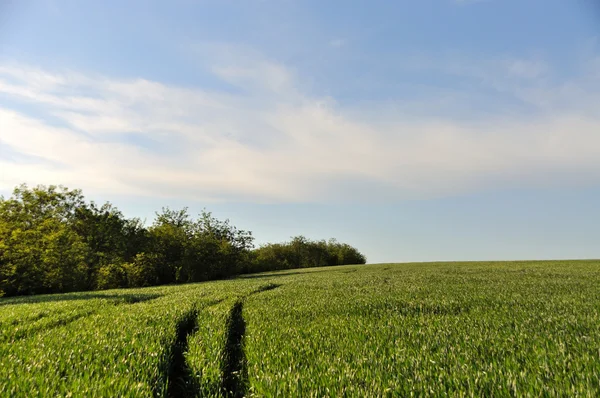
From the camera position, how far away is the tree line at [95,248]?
36.4 meters

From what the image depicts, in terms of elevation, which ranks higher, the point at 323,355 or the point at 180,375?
the point at 323,355

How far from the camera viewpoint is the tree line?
120ft

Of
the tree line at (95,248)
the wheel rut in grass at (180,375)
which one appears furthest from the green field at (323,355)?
the tree line at (95,248)

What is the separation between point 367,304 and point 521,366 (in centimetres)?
725

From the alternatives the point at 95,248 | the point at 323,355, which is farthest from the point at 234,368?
the point at 95,248

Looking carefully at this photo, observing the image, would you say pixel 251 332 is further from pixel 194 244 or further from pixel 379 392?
pixel 194 244

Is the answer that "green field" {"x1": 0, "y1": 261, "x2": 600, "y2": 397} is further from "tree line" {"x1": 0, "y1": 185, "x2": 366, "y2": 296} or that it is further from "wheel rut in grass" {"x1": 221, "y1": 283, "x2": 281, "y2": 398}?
"tree line" {"x1": 0, "y1": 185, "x2": 366, "y2": 296}

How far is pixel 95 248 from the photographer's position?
148ft

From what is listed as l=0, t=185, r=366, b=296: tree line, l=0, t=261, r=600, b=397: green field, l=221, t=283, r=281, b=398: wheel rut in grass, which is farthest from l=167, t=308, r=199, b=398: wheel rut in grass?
l=0, t=185, r=366, b=296: tree line

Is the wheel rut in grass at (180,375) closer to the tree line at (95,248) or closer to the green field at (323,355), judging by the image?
the green field at (323,355)

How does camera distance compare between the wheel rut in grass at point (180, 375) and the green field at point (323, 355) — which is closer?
the green field at point (323, 355)

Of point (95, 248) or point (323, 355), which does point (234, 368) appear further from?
point (95, 248)

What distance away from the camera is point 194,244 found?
51.4 m

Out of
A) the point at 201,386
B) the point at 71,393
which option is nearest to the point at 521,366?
the point at 201,386
